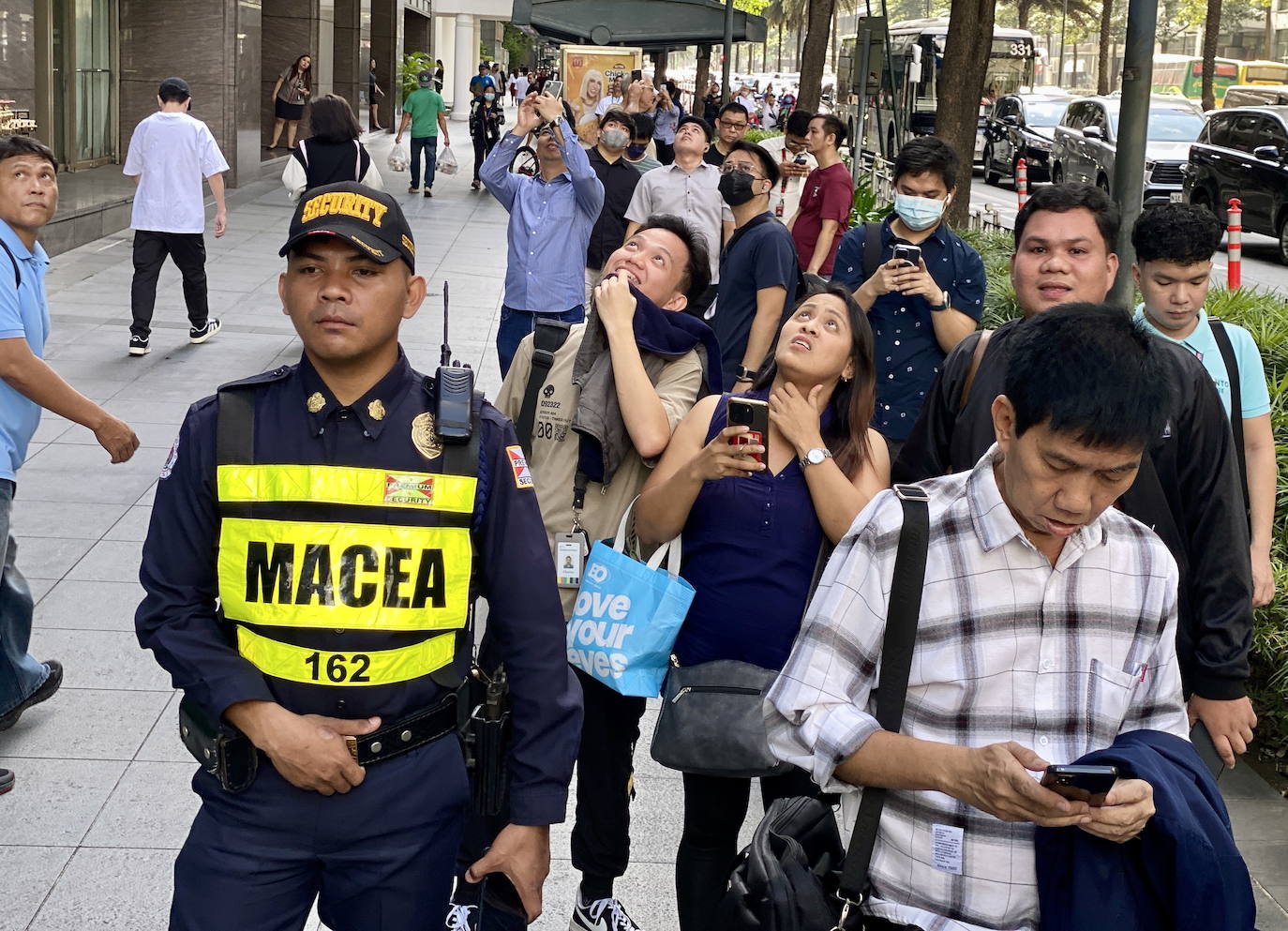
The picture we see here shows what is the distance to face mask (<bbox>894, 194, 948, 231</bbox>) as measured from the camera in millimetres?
5707

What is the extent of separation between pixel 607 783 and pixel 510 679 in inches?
47.5

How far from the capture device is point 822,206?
9.41 metres

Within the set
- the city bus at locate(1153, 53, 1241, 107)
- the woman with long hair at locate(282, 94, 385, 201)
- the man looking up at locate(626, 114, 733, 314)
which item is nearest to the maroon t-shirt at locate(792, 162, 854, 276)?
the man looking up at locate(626, 114, 733, 314)

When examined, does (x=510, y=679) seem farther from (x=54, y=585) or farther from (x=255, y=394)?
(x=54, y=585)

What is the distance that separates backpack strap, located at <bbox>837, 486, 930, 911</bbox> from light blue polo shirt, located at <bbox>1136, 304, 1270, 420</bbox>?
1.82 metres

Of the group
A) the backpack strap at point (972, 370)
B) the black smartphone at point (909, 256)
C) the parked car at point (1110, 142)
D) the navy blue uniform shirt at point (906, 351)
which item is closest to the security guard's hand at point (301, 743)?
the backpack strap at point (972, 370)

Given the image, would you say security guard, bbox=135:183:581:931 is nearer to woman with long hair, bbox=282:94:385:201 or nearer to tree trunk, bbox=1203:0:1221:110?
woman with long hair, bbox=282:94:385:201

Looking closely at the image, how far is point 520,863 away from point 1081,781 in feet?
3.32

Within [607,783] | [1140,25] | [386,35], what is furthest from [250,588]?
[386,35]

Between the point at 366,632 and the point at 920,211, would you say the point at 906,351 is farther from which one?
the point at 366,632

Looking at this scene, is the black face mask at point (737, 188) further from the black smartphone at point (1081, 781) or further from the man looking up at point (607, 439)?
the black smartphone at point (1081, 781)

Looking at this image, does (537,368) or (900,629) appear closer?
(900,629)

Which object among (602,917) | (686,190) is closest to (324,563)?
(602,917)

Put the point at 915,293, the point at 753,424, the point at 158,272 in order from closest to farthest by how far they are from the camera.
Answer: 1. the point at 753,424
2. the point at 915,293
3. the point at 158,272
